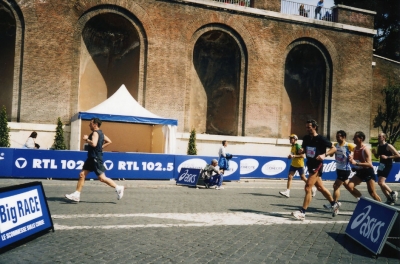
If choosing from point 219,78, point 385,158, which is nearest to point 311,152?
point 385,158

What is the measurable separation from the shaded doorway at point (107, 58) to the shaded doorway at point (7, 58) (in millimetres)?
4071

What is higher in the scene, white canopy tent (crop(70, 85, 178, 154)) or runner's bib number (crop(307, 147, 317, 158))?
white canopy tent (crop(70, 85, 178, 154))

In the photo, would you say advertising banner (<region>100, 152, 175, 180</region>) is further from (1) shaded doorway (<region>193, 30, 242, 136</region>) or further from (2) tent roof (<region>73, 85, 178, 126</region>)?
(1) shaded doorway (<region>193, 30, 242, 136</region>)

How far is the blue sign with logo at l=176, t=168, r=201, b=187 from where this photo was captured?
610 inches

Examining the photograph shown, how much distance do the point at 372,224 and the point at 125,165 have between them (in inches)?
488

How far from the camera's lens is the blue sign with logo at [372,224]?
562cm

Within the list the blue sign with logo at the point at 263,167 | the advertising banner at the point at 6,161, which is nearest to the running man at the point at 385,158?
the blue sign with logo at the point at 263,167

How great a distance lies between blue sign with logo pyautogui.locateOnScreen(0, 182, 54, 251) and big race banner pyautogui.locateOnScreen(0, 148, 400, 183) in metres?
10.3

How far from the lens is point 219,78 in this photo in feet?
101

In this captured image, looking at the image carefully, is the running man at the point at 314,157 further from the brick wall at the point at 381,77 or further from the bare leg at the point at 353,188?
the brick wall at the point at 381,77

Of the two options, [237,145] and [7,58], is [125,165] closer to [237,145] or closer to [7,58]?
[237,145]

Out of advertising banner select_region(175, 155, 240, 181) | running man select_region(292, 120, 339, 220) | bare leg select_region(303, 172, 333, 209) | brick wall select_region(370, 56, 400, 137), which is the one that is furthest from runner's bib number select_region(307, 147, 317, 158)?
brick wall select_region(370, 56, 400, 137)

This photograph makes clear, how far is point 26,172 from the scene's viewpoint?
1577 centimetres

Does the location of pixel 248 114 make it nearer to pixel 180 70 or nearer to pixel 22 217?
pixel 180 70
